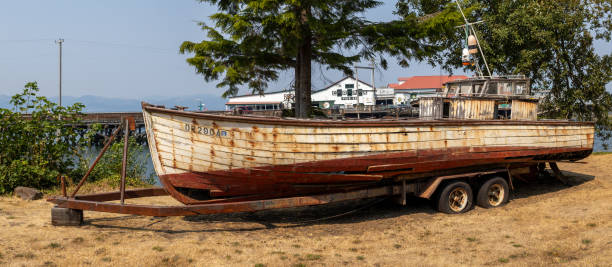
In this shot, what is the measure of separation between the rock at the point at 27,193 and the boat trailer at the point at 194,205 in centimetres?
198

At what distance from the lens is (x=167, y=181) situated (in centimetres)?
754

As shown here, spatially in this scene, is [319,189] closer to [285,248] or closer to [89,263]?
[285,248]

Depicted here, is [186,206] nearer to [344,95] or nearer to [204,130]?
[204,130]

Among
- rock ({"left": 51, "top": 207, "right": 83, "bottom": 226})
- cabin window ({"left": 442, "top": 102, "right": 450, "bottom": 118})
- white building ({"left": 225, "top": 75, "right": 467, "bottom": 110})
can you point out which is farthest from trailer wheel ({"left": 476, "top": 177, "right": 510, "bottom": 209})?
white building ({"left": 225, "top": 75, "right": 467, "bottom": 110})

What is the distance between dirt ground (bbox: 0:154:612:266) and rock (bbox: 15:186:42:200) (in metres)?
0.23

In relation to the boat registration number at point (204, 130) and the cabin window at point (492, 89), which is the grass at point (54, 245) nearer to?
A: the boat registration number at point (204, 130)

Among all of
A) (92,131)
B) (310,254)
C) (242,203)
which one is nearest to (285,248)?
(310,254)

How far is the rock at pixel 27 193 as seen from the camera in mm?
9242

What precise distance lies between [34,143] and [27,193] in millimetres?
1479

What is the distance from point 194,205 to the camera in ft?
24.2

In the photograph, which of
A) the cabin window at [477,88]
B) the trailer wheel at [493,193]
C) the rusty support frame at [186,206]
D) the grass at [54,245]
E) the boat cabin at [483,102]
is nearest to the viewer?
the grass at [54,245]

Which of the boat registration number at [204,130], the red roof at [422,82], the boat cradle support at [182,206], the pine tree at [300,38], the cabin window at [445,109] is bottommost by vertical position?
the boat cradle support at [182,206]

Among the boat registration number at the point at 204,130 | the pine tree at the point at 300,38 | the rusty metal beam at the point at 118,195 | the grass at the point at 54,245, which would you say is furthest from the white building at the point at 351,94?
the grass at the point at 54,245

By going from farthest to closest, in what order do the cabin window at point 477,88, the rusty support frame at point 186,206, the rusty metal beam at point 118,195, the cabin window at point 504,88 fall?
the cabin window at point 477,88 → the cabin window at point 504,88 → the rusty metal beam at point 118,195 → the rusty support frame at point 186,206
